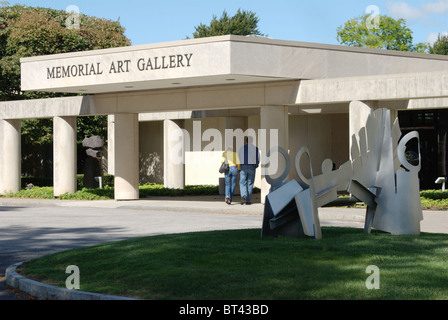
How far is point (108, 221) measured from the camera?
58.6 feet

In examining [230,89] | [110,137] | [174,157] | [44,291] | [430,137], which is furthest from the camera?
[110,137]

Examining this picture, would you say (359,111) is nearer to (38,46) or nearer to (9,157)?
(9,157)

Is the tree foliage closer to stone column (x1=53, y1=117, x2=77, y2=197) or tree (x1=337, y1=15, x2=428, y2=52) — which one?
stone column (x1=53, y1=117, x2=77, y2=197)

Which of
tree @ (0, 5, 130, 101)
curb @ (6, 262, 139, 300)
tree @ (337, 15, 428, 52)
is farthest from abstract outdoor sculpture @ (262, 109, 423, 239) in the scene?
tree @ (337, 15, 428, 52)

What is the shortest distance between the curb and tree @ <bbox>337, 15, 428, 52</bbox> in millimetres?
60572

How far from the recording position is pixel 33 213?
2080 cm

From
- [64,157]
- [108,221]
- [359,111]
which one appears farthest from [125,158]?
[359,111]

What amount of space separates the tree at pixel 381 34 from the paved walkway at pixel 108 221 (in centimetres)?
4694

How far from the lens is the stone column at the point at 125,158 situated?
2564 centimetres

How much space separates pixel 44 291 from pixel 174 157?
24.4 m

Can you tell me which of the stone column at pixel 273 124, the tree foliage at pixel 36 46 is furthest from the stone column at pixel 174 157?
the stone column at pixel 273 124

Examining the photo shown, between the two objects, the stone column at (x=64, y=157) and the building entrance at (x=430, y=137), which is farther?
the building entrance at (x=430, y=137)

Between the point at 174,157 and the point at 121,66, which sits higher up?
the point at 121,66

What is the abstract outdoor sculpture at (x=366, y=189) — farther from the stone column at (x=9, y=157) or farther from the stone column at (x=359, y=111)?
the stone column at (x=9, y=157)
